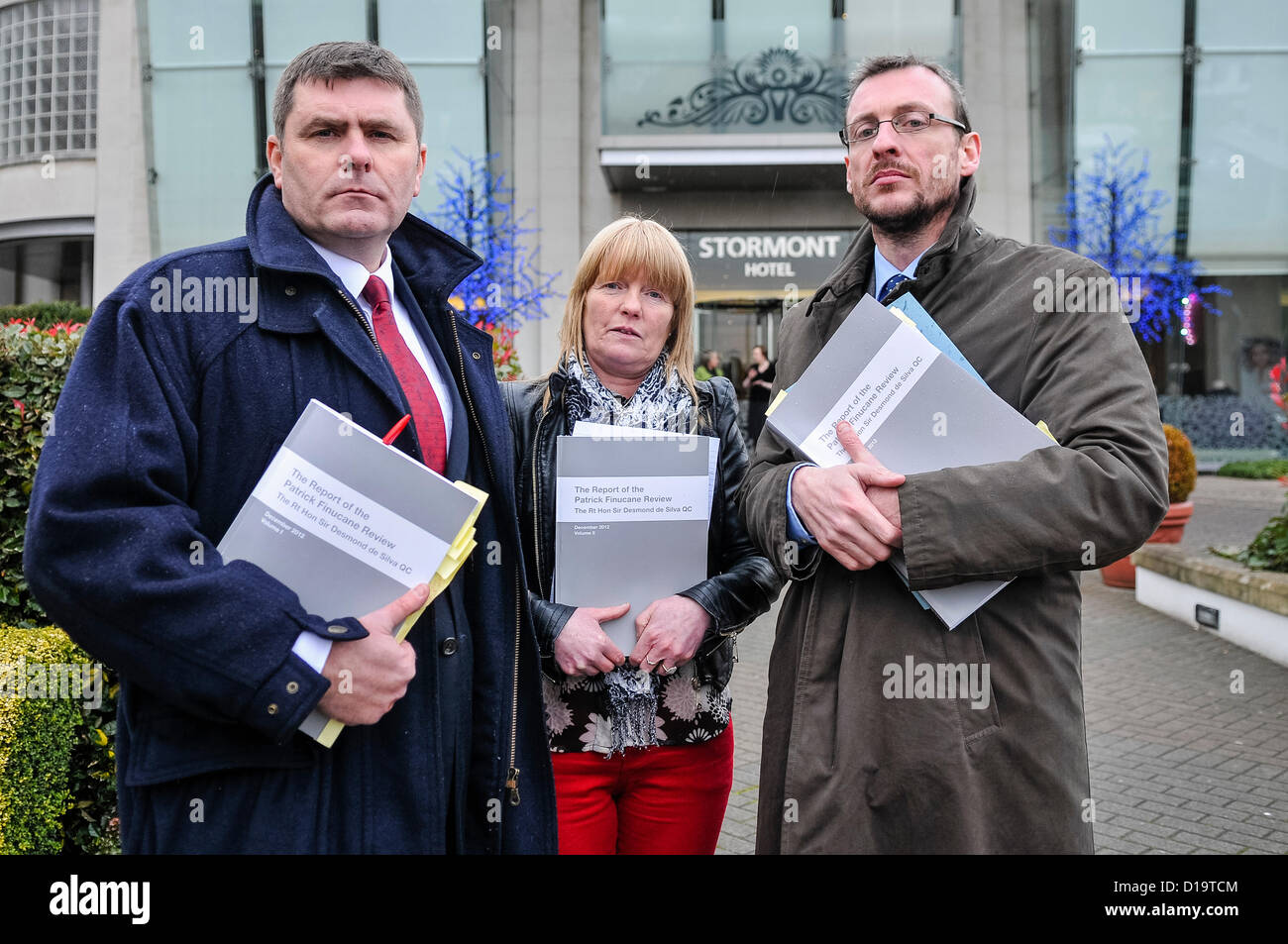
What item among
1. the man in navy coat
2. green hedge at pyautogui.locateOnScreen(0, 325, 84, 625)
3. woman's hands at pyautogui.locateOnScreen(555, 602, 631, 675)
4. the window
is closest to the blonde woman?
woman's hands at pyautogui.locateOnScreen(555, 602, 631, 675)

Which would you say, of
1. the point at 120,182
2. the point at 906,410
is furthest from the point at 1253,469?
the point at 120,182

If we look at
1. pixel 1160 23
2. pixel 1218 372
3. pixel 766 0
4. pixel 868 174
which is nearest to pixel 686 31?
pixel 766 0

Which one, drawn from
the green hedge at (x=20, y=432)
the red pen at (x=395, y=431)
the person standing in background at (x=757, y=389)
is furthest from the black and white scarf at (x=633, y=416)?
the person standing in background at (x=757, y=389)

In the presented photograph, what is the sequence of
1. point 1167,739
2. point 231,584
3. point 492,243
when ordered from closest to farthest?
A: 1. point 231,584
2. point 1167,739
3. point 492,243

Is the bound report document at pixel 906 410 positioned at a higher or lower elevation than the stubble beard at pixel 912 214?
lower

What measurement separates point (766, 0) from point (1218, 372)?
1225 centimetres

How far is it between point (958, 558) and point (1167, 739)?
4.61 metres

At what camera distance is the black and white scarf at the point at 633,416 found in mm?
2578

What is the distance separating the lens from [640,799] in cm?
263

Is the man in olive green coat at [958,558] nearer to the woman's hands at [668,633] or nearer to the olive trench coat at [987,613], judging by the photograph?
the olive trench coat at [987,613]

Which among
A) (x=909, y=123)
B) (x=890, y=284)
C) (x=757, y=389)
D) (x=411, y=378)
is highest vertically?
(x=757, y=389)

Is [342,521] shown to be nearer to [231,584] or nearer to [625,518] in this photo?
[231,584]

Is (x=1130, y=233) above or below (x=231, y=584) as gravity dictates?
above

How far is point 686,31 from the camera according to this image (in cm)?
1653
